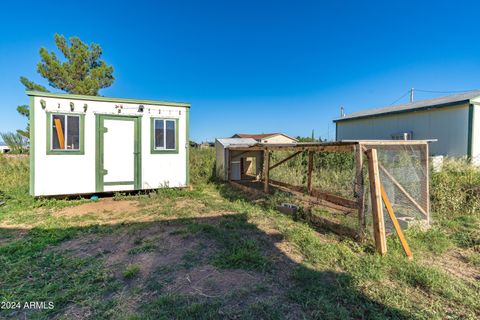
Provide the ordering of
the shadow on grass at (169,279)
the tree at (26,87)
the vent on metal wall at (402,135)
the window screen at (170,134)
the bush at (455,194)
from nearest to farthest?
the shadow on grass at (169,279)
the bush at (455,194)
the window screen at (170,134)
the vent on metal wall at (402,135)
the tree at (26,87)

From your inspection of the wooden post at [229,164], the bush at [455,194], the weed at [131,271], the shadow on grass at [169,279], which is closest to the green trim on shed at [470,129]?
the bush at [455,194]

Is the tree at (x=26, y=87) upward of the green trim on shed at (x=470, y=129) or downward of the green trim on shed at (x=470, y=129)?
upward

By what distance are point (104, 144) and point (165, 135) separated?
1656 millimetres

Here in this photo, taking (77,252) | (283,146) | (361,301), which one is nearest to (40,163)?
(77,252)

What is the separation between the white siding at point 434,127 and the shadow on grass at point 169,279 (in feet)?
29.4

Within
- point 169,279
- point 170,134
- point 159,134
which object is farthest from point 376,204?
point 159,134

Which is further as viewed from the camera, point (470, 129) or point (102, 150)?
point (470, 129)

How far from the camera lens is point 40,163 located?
5.69 meters

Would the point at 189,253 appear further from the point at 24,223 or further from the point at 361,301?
the point at 24,223

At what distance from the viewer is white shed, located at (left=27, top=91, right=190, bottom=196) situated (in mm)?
5719

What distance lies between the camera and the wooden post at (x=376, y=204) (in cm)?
318

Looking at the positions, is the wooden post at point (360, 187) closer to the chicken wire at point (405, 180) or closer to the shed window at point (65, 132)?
the chicken wire at point (405, 180)

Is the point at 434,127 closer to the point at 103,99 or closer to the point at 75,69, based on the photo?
the point at 103,99

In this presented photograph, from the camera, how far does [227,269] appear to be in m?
2.84
